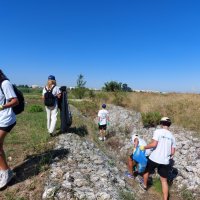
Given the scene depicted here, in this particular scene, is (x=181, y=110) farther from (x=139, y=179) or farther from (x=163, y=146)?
(x=163, y=146)

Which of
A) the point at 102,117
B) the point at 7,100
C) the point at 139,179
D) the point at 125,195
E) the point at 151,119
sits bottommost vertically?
the point at 139,179

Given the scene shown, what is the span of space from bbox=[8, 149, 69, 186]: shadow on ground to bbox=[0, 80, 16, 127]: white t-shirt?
153 cm

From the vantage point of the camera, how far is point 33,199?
5066 millimetres

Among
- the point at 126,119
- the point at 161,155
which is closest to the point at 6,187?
the point at 161,155

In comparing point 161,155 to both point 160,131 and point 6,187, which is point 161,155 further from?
point 6,187

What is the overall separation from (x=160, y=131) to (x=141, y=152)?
1389mm

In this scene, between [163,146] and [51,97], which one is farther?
[51,97]

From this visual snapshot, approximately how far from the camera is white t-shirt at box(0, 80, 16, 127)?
15.6 ft

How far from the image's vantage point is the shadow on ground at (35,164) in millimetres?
5895

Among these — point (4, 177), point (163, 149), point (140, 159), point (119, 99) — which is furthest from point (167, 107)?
point (4, 177)

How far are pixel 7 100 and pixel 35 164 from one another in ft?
7.87

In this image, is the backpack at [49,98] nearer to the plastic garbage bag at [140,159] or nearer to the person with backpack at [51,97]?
the person with backpack at [51,97]

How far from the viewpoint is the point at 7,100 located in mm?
4789

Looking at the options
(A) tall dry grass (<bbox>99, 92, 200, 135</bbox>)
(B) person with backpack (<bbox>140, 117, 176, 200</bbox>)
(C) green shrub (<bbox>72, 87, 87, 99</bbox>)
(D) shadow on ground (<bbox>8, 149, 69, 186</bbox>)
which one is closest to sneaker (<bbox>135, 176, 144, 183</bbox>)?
(B) person with backpack (<bbox>140, 117, 176, 200</bbox>)
